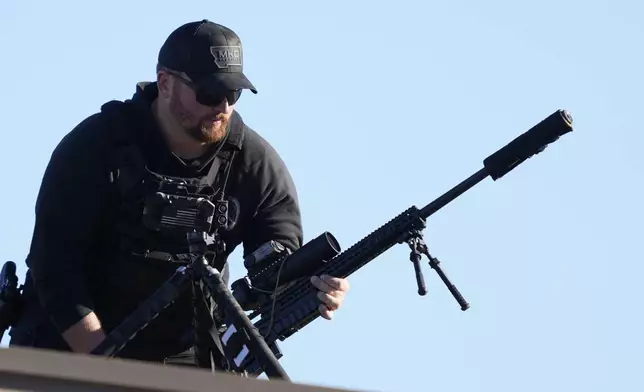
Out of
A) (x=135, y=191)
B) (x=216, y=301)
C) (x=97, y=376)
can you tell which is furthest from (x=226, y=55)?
(x=97, y=376)

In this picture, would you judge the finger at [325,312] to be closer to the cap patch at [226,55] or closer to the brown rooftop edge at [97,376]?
the cap patch at [226,55]

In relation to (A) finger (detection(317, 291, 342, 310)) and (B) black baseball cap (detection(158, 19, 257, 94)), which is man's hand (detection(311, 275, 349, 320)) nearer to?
(A) finger (detection(317, 291, 342, 310))

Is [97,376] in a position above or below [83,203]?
below

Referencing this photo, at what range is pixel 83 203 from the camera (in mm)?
8258

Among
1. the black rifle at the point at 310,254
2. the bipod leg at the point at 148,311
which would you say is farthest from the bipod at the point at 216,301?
the black rifle at the point at 310,254

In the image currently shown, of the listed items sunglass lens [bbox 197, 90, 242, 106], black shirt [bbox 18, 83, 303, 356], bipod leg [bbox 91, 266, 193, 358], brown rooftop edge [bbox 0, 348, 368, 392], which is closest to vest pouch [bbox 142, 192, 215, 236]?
black shirt [bbox 18, 83, 303, 356]

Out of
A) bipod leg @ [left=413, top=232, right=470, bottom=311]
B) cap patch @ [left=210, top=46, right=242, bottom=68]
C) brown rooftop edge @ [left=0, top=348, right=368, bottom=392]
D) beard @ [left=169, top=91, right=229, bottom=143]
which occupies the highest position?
cap patch @ [left=210, top=46, right=242, bottom=68]

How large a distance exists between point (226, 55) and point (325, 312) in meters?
1.48

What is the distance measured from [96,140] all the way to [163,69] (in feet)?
2.01

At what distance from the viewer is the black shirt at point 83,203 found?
8242 mm

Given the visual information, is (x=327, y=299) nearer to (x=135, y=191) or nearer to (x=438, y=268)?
(x=438, y=268)

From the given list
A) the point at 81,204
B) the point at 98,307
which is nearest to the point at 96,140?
the point at 81,204

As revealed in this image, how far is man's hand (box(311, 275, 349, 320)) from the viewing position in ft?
27.5

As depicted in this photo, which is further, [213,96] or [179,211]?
[213,96]
